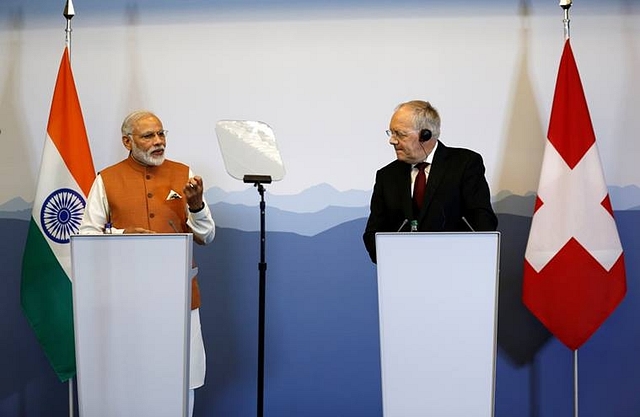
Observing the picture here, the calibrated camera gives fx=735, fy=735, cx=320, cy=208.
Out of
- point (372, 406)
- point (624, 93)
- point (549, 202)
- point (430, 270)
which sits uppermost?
point (624, 93)

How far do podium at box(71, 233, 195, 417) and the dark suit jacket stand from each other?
84 centimetres

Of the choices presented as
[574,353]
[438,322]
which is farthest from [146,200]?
[574,353]

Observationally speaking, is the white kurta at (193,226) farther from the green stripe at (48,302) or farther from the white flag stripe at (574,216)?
the white flag stripe at (574,216)

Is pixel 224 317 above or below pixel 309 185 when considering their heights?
below

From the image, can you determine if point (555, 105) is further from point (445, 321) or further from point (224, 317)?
point (224, 317)

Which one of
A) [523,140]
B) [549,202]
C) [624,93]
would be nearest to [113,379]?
[549,202]

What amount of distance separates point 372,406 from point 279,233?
1023 mm

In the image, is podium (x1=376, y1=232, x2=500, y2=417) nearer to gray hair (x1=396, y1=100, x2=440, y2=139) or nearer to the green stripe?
gray hair (x1=396, y1=100, x2=440, y2=139)

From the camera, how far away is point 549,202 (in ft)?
11.5

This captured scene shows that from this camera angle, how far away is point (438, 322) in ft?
7.92

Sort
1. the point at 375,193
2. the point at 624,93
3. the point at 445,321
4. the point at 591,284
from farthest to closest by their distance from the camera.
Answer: the point at 624,93 < the point at 591,284 < the point at 375,193 < the point at 445,321

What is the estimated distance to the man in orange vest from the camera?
3.07 metres

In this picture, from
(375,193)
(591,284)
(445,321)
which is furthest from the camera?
(591,284)

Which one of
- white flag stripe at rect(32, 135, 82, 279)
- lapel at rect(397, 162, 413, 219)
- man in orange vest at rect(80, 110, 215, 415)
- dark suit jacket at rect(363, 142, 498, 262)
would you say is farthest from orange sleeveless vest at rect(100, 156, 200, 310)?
→ lapel at rect(397, 162, 413, 219)
